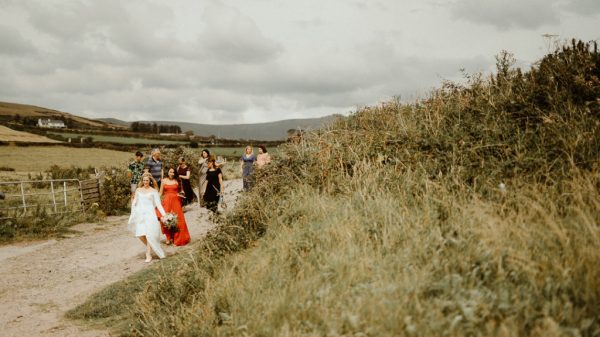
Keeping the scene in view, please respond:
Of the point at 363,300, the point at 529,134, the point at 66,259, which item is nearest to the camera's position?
the point at 363,300

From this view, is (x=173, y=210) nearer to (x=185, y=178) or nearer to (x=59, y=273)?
(x=59, y=273)

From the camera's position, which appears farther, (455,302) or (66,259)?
(66,259)

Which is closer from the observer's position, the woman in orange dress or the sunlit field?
the woman in orange dress

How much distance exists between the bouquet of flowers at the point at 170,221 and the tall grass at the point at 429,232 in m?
3.56

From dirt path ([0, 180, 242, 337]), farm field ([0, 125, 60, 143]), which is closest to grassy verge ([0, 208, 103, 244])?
dirt path ([0, 180, 242, 337])

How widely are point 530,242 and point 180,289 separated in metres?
4.11

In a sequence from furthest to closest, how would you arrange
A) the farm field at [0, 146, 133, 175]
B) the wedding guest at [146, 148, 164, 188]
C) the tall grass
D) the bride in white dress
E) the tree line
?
the tree line < the farm field at [0, 146, 133, 175] < the wedding guest at [146, 148, 164, 188] < the bride in white dress < the tall grass

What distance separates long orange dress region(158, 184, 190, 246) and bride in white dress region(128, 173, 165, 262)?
2.98 ft

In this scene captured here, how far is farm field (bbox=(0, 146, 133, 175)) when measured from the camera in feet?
137

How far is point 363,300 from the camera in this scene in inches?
130

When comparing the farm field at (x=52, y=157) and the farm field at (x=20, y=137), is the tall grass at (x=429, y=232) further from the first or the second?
the farm field at (x=20, y=137)

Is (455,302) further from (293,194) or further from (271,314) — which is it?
(293,194)

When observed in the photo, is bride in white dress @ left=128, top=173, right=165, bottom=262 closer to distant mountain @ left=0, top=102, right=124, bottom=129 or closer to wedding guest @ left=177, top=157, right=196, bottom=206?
wedding guest @ left=177, top=157, right=196, bottom=206

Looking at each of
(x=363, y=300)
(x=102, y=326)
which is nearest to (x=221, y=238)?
(x=102, y=326)
